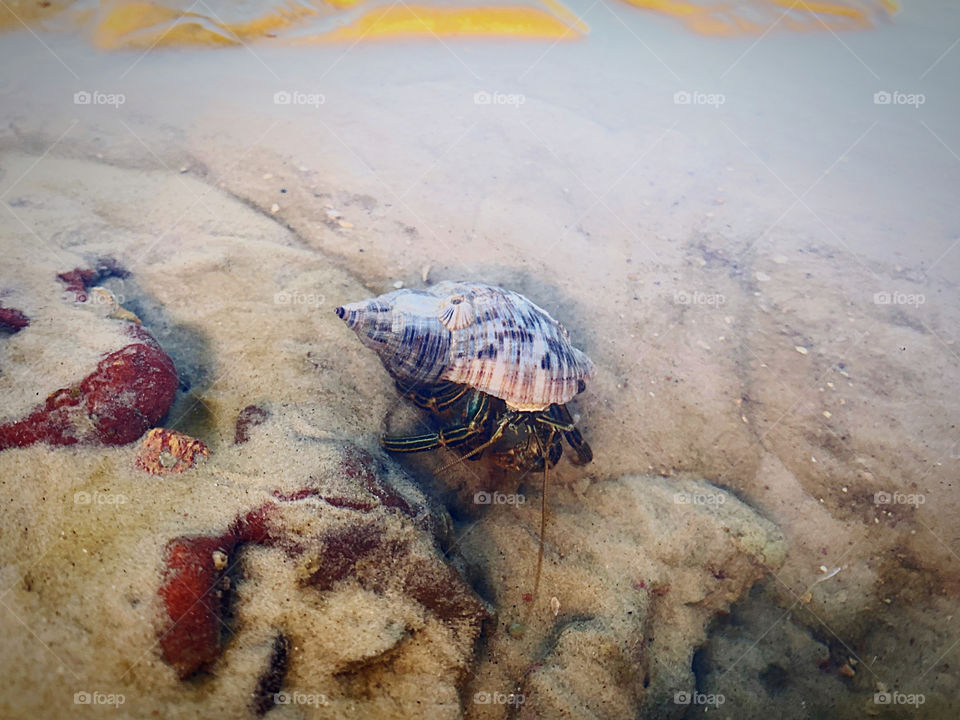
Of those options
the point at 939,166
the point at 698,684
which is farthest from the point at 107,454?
the point at 939,166

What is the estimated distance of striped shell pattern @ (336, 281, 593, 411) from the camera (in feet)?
12.0

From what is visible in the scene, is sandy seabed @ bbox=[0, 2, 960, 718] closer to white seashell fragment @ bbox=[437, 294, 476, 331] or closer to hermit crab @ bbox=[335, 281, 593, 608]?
hermit crab @ bbox=[335, 281, 593, 608]

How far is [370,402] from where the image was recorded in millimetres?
3982

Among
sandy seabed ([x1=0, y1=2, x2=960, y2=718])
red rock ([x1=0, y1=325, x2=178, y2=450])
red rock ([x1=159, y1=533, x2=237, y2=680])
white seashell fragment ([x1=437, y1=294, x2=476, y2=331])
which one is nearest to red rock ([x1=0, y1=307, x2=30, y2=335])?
sandy seabed ([x1=0, y1=2, x2=960, y2=718])

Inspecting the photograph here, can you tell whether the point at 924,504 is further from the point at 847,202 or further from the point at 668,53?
the point at 668,53

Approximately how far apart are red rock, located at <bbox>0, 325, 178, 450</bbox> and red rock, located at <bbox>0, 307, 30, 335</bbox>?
0.75 m

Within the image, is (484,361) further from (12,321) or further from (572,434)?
(12,321)

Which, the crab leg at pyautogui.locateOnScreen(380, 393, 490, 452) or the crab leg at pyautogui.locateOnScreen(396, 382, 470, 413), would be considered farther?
the crab leg at pyautogui.locateOnScreen(396, 382, 470, 413)

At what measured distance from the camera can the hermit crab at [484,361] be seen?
3.66 m

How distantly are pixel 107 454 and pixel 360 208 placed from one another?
3386mm

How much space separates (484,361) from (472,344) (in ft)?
0.48

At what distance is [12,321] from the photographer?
3.40m

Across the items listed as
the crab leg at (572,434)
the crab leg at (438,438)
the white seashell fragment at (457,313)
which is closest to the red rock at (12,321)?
the crab leg at (438,438)

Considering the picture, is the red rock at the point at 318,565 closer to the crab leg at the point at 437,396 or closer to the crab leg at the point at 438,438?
the crab leg at the point at 438,438
